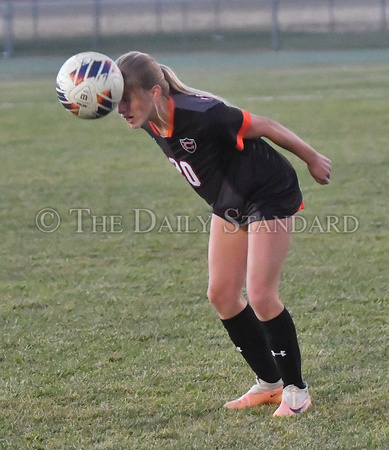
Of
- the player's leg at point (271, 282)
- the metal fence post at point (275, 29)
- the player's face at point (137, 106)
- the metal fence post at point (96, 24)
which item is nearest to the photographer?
the player's face at point (137, 106)

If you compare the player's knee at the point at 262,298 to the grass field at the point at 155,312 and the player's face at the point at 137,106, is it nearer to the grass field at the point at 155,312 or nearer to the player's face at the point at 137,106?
the grass field at the point at 155,312

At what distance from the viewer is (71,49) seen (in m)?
29.5

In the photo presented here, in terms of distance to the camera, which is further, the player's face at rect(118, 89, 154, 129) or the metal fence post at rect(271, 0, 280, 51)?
the metal fence post at rect(271, 0, 280, 51)

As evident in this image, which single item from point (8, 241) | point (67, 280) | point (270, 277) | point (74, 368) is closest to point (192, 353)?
point (74, 368)

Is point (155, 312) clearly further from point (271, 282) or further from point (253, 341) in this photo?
point (271, 282)

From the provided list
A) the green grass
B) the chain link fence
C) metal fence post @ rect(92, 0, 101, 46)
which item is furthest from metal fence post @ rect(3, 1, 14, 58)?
metal fence post @ rect(92, 0, 101, 46)

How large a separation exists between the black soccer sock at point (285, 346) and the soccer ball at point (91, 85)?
1154mm

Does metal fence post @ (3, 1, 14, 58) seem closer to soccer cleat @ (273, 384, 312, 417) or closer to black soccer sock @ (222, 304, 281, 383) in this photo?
black soccer sock @ (222, 304, 281, 383)

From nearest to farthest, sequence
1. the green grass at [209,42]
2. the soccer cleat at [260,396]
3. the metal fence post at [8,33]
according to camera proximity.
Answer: the soccer cleat at [260,396], the metal fence post at [8,33], the green grass at [209,42]

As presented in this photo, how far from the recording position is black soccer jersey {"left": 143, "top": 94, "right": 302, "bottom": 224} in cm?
353

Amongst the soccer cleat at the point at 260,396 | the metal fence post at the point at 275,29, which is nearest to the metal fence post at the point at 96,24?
the metal fence post at the point at 275,29
